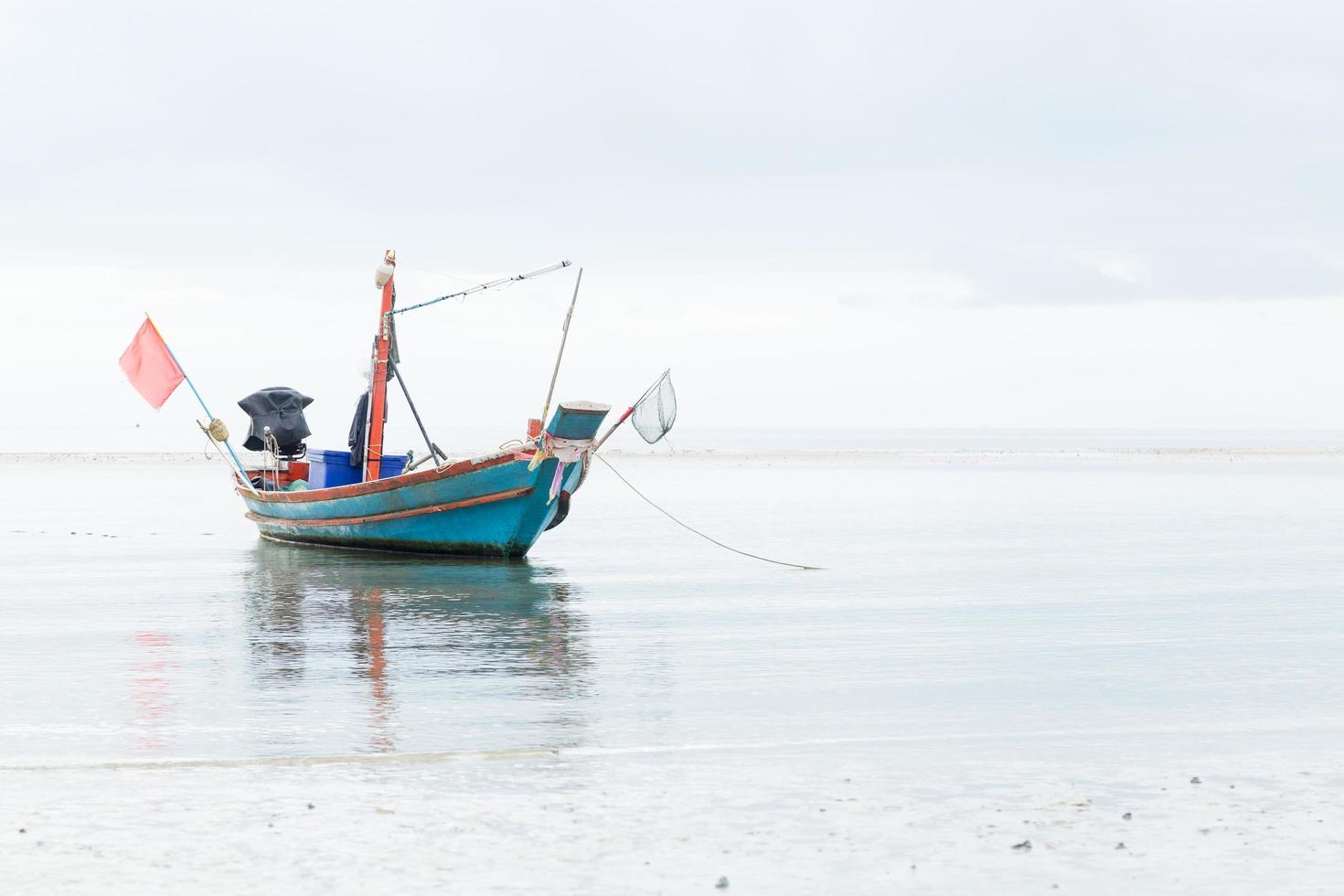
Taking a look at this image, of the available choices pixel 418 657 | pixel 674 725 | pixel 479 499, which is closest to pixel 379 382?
pixel 479 499

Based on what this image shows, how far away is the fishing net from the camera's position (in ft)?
83.8

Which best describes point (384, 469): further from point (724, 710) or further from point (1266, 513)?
point (1266, 513)

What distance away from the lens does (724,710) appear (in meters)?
12.5

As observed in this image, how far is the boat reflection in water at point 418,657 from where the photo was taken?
11.6 meters

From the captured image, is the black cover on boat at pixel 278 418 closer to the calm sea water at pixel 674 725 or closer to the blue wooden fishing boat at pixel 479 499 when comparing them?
the blue wooden fishing boat at pixel 479 499

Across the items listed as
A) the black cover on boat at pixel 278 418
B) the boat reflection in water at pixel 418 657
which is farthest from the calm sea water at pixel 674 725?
the black cover on boat at pixel 278 418

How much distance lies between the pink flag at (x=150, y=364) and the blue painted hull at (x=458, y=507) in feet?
16.6

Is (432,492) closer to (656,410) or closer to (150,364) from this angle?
(656,410)

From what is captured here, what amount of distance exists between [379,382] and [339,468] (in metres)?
3.24

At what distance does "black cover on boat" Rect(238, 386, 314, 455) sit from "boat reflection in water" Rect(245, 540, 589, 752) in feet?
30.0

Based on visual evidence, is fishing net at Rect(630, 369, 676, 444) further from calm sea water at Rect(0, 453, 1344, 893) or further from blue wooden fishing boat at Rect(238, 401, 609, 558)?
calm sea water at Rect(0, 453, 1344, 893)

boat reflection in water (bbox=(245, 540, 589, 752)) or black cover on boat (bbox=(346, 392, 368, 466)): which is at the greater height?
black cover on boat (bbox=(346, 392, 368, 466))

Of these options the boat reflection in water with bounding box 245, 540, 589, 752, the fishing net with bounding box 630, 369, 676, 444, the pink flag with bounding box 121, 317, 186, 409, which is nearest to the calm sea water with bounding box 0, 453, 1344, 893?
the boat reflection in water with bounding box 245, 540, 589, 752

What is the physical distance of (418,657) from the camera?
1553cm
